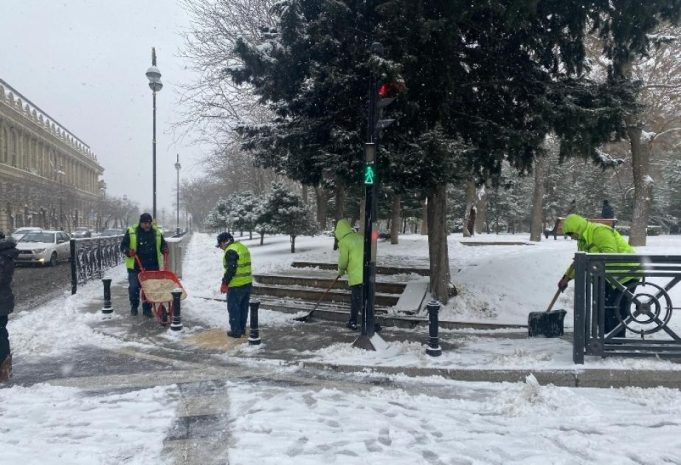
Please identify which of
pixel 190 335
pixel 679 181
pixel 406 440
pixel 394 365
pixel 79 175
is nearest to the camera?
pixel 406 440

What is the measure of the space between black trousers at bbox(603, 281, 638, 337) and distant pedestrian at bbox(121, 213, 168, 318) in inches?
296

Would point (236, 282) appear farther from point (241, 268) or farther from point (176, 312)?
point (176, 312)

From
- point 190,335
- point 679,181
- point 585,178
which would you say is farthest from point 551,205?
point 190,335

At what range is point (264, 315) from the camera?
9492 mm

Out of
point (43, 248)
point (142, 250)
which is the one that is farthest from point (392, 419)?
point (43, 248)

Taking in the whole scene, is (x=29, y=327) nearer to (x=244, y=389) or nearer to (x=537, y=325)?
(x=244, y=389)

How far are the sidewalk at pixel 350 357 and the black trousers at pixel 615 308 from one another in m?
0.52

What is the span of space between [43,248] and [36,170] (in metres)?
61.6

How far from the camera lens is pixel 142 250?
924 cm

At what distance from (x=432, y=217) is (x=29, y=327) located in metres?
7.43

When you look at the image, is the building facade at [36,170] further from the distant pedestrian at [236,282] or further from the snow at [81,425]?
the snow at [81,425]

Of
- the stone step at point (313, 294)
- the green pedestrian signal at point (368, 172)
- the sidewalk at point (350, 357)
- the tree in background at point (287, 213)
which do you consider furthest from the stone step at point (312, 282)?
the tree in background at point (287, 213)

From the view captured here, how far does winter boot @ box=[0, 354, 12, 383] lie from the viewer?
18.6 feet

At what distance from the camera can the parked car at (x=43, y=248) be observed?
742 inches
